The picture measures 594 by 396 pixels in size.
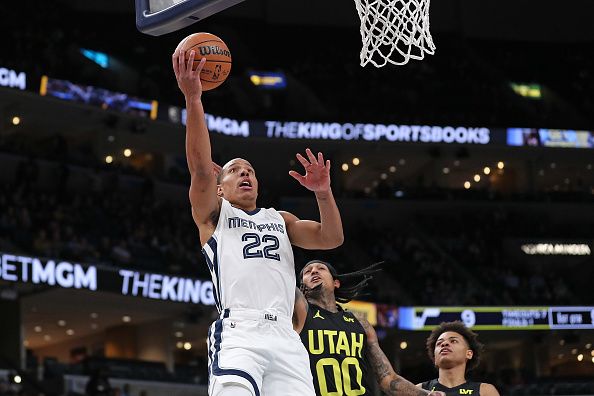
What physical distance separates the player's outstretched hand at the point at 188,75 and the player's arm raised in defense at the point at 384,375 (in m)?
2.12

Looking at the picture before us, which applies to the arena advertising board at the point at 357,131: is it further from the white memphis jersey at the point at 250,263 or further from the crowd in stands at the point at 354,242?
the white memphis jersey at the point at 250,263

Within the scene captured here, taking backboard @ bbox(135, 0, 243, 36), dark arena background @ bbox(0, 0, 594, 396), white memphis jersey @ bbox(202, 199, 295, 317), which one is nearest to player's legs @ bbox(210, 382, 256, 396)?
white memphis jersey @ bbox(202, 199, 295, 317)

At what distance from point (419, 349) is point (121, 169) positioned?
9602 millimetres

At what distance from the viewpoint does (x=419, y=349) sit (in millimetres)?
29672

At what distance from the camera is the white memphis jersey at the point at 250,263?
521 cm

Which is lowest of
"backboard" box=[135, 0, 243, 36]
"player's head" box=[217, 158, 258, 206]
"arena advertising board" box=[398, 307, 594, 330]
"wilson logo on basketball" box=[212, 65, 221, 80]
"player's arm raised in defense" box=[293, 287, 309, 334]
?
"player's arm raised in defense" box=[293, 287, 309, 334]

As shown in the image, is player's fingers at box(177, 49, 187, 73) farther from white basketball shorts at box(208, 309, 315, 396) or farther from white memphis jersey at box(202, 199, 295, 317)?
white basketball shorts at box(208, 309, 315, 396)

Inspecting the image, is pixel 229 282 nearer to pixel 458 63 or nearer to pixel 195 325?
pixel 195 325

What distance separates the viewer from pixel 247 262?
5.24 metres

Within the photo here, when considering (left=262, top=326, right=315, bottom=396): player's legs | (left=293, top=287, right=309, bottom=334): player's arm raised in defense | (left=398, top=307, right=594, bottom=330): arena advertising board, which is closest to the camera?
(left=262, top=326, right=315, bottom=396): player's legs

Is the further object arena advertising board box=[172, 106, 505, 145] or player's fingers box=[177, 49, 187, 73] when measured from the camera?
arena advertising board box=[172, 106, 505, 145]

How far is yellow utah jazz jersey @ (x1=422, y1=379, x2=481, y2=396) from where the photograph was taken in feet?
21.7

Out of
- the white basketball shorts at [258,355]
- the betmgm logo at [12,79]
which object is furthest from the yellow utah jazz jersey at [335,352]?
the betmgm logo at [12,79]

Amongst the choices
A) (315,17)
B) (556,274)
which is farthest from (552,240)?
(315,17)
